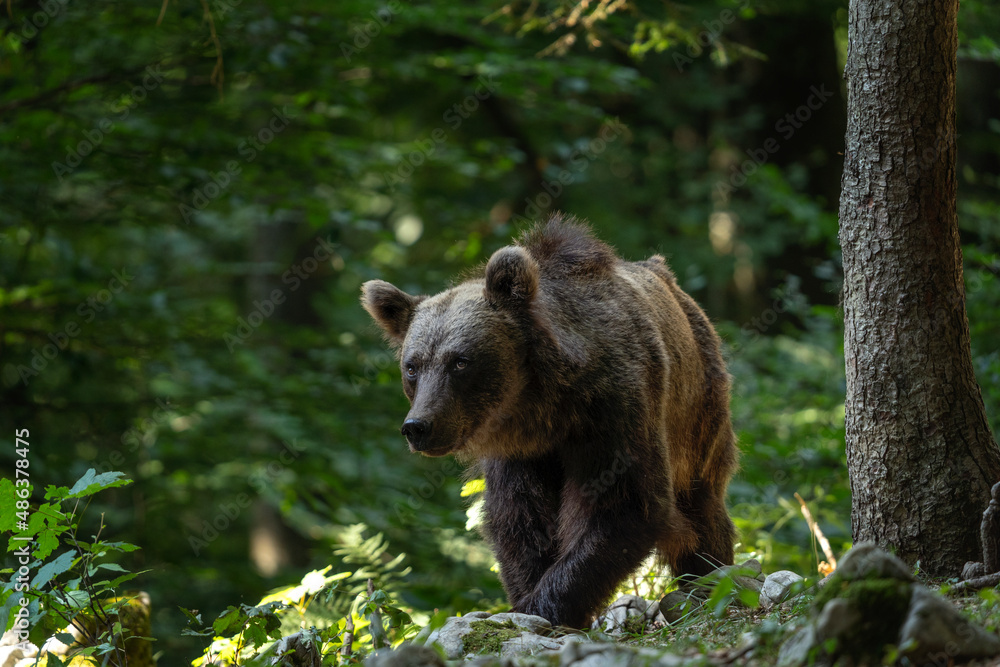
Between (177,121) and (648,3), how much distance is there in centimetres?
617

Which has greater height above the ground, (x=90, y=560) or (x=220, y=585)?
(x=90, y=560)

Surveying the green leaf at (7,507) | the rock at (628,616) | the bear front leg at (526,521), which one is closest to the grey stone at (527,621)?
the rock at (628,616)

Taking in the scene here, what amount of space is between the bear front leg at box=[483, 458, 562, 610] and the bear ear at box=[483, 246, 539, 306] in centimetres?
89

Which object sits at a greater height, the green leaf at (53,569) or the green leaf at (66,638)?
the green leaf at (53,569)

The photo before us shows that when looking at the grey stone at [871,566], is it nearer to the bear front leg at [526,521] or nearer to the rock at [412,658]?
the rock at [412,658]

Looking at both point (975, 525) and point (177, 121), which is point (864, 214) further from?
point (177, 121)

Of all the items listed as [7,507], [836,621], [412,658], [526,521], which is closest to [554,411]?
[526,521]

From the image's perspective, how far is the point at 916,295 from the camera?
147 inches

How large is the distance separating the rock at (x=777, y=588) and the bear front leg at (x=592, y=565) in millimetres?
584

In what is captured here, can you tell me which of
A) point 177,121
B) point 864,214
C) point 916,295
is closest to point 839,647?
point 916,295

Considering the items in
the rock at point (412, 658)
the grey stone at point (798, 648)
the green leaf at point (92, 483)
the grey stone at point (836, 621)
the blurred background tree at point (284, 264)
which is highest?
the grey stone at point (836, 621)

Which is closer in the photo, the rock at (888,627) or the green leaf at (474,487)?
the rock at (888,627)

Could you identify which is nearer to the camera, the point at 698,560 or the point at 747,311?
the point at 698,560

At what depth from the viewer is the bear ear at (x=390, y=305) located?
4672mm
